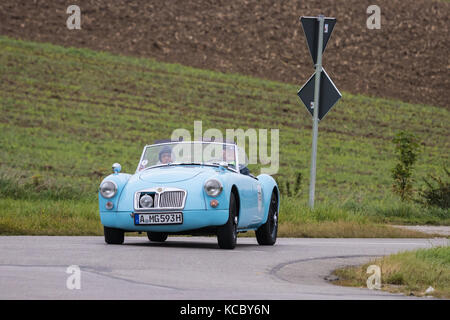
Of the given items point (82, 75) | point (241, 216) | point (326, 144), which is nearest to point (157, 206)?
point (241, 216)

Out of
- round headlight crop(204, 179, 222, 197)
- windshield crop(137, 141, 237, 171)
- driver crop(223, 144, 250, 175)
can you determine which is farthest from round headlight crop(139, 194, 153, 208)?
driver crop(223, 144, 250, 175)

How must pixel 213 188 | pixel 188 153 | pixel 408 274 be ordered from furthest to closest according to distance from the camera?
pixel 188 153 → pixel 213 188 → pixel 408 274

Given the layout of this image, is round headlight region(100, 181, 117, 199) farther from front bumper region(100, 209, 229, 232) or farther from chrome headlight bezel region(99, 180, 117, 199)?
front bumper region(100, 209, 229, 232)

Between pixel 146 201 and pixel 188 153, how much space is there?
5.90 ft

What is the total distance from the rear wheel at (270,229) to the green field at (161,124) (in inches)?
153

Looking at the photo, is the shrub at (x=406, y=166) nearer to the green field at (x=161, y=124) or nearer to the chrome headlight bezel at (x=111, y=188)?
the green field at (x=161, y=124)

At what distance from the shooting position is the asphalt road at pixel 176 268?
8.30m

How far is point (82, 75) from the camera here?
48500mm

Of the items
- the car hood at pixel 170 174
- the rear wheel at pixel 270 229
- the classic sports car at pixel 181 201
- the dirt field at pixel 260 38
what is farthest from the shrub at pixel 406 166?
the dirt field at pixel 260 38

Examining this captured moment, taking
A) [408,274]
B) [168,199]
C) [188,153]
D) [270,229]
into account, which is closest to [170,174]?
[168,199]

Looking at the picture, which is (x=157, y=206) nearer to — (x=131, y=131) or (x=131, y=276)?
(x=131, y=276)

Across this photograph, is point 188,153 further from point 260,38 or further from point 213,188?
point 260,38

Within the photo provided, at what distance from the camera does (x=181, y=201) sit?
12820 millimetres

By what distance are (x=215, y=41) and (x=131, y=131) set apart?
743 inches
